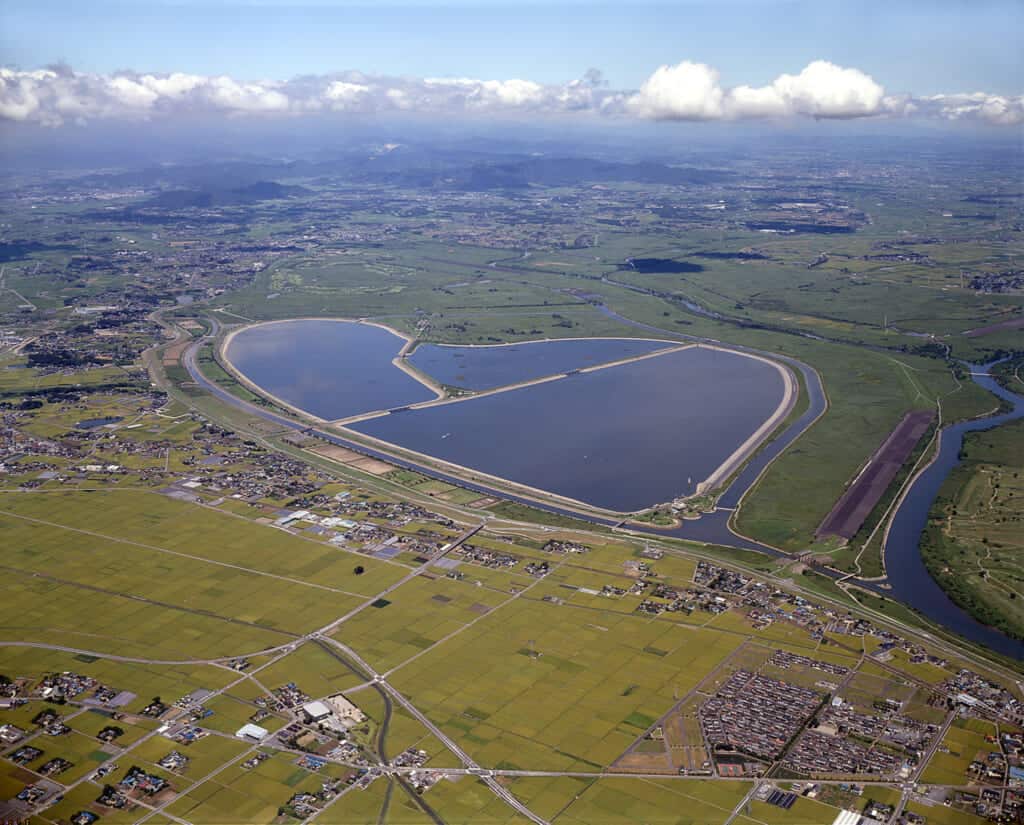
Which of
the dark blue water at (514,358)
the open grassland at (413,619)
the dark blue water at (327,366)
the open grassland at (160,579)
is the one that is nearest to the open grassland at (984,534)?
the open grassland at (413,619)

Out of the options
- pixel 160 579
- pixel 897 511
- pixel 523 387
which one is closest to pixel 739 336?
pixel 523 387

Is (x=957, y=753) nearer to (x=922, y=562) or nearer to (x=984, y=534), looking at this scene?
(x=922, y=562)

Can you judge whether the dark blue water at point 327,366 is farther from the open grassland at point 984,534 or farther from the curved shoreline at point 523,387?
the open grassland at point 984,534

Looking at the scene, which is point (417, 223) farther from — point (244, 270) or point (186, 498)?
point (186, 498)

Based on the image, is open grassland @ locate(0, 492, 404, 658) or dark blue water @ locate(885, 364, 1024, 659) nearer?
open grassland @ locate(0, 492, 404, 658)

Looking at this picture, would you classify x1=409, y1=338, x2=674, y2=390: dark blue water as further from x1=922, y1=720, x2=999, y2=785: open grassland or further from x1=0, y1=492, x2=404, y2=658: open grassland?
x1=922, y1=720, x2=999, y2=785: open grassland

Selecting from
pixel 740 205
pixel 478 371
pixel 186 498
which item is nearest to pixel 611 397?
pixel 478 371

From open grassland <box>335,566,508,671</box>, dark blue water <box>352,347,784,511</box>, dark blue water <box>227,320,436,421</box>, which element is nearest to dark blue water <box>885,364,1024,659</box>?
dark blue water <box>352,347,784,511</box>
